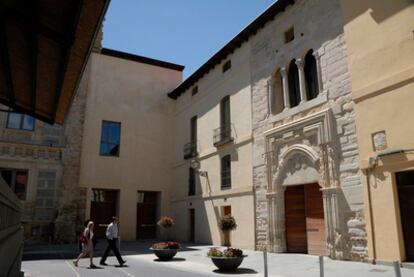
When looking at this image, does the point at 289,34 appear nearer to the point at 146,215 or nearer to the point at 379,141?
the point at 379,141

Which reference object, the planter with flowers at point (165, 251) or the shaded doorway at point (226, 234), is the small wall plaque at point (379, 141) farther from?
the shaded doorway at point (226, 234)

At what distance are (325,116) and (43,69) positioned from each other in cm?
1140

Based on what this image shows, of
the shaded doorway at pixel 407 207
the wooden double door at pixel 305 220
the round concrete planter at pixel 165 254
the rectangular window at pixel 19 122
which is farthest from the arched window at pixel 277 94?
the rectangular window at pixel 19 122

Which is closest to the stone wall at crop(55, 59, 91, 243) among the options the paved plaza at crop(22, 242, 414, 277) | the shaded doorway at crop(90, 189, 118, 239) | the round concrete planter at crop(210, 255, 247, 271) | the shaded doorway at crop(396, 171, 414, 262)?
the shaded doorway at crop(90, 189, 118, 239)

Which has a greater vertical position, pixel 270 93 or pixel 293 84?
A: pixel 293 84

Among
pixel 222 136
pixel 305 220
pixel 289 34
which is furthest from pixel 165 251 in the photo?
pixel 289 34

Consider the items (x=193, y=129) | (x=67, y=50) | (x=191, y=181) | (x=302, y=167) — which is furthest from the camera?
(x=193, y=129)

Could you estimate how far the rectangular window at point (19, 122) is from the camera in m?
21.2

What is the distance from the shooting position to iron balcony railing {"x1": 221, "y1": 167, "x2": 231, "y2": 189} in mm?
19562

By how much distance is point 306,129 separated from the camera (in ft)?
47.4

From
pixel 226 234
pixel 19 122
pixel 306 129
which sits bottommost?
pixel 226 234

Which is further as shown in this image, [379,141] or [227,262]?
[379,141]

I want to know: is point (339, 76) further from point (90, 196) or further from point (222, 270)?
point (90, 196)

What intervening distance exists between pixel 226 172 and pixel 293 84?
6.29m
